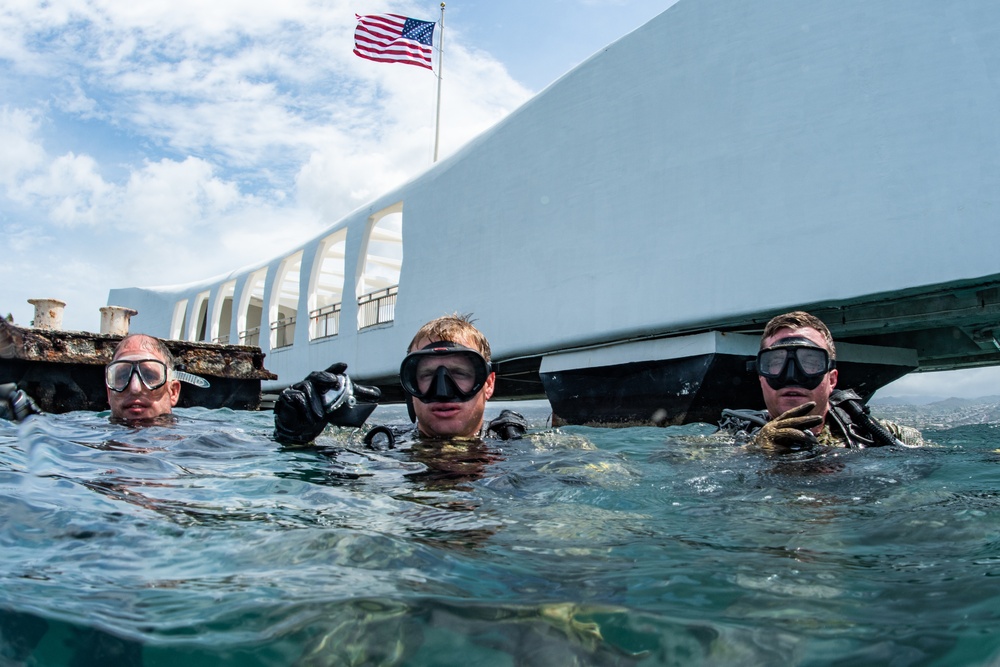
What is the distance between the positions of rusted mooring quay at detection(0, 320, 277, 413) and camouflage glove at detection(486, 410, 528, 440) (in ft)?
19.0

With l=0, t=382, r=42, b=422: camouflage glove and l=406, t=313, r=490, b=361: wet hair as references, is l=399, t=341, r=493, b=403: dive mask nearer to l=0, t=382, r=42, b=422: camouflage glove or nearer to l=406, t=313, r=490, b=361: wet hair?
l=406, t=313, r=490, b=361: wet hair

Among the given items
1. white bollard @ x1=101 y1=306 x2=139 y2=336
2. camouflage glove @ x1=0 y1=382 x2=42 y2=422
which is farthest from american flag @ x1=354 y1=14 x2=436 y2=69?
camouflage glove @ x1=0 y1=382 x2=42 y2=422

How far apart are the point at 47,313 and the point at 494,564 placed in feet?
31.2

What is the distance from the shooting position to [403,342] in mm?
17031

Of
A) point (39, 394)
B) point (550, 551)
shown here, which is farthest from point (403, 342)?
point (550, 551)

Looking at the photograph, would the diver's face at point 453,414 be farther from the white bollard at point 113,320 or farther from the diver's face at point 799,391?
the white bollard at point 113,320

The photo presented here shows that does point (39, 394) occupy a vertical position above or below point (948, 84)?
below

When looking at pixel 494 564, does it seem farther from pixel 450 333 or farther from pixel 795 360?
pixel 795 360

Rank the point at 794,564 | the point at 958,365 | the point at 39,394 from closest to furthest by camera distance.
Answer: the point at 794,564 → the point at 39,394 → the point at 958,365

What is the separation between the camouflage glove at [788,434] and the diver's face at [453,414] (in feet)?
4.95

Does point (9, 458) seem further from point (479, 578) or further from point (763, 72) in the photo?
point (763, 72)

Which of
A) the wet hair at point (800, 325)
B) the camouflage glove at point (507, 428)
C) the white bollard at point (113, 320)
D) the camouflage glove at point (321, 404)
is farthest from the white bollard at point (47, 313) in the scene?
the wet hair at point (800, 325)

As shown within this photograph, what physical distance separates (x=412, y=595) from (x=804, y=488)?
2270 millimetres

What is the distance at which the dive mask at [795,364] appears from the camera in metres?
4.36
